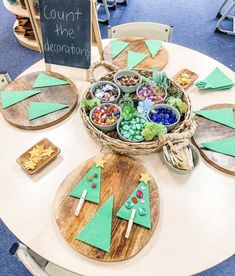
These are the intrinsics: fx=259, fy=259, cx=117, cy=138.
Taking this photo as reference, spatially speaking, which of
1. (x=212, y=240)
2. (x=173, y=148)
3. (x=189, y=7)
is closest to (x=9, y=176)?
(x=173, y=148)

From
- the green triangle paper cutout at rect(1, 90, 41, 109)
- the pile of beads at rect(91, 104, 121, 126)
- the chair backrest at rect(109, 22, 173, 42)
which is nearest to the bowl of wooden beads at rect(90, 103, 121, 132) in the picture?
the pile of beads at rect(91, 104, 121, 126)

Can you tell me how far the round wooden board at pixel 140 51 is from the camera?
138 cm

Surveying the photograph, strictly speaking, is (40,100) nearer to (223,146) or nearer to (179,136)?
(179,136)

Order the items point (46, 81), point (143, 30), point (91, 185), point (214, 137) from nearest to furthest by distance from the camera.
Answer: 1. point (91, 185)
2. point (214, 137)
3. point (46, 81)
4. point (143, 30)

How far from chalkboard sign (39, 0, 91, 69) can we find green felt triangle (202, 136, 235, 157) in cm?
68

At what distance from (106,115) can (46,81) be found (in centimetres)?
41

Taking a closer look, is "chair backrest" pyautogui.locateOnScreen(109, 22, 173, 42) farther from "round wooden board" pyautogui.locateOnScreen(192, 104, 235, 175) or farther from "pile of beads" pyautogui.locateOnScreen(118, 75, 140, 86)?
"round wooden board" pyautogui.locateOnScreen(192, 104, 235, 175)

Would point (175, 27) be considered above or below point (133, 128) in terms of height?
below

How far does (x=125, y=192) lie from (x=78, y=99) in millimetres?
536

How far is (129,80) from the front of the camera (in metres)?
1.22

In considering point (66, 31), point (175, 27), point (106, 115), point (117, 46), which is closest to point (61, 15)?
point (66, 31)

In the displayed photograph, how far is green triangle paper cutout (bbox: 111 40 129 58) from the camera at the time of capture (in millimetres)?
1437

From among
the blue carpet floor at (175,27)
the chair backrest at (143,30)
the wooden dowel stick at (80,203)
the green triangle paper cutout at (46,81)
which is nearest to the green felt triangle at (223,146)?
the wooden dowel stick at (80,203)

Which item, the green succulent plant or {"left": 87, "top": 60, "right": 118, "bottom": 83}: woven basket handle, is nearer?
the green succulent plant
